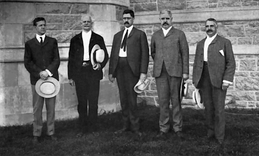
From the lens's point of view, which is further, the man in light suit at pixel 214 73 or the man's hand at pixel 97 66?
the man's hand at pixel 97 66

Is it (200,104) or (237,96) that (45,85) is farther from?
(237,96)

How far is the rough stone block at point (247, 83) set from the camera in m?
8.51

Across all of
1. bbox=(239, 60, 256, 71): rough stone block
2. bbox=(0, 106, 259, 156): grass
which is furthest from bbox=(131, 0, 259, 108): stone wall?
bbox=(0, 106, 259, 156): grass

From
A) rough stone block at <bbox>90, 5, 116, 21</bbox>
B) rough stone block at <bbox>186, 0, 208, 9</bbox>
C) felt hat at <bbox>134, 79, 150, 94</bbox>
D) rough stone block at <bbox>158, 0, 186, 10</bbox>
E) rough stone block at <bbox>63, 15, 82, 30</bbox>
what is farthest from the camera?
rough stone block at <bbox>158, 0, 186, 10</bbox>

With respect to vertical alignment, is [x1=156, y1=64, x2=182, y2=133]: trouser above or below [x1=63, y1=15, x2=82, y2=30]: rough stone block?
below

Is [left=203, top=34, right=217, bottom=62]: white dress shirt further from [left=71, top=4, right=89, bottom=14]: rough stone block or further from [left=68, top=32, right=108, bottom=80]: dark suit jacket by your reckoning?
[left=71, top=4, right=89, bottom=14]: rough stone block

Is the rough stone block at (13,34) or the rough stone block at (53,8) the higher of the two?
the rough stone block at (53,8)

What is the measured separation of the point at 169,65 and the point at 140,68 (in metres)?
0.54

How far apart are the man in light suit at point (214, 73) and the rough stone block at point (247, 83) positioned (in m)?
2.59

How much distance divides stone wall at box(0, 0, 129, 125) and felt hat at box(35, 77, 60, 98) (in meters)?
1.50

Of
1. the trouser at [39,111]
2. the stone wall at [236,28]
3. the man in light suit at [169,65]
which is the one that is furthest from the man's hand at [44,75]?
the stone wall at [236,28]

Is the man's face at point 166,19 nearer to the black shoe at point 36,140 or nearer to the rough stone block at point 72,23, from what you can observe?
the rough stone block at point 72,23

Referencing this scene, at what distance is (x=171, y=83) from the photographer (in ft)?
21.5

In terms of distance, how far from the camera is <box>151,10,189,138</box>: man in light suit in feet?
21.2
